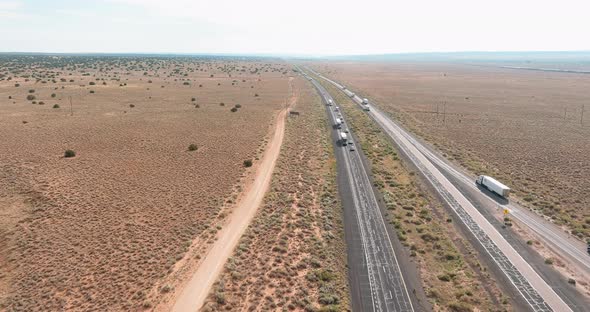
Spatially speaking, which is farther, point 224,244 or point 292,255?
point 224,244

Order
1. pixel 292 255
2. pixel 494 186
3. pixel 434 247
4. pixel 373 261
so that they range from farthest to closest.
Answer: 1. pixel 494 186
2. pixel 434 247
3. pixel 292 255
4. pixel 373 261

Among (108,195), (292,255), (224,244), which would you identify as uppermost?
(108,195)

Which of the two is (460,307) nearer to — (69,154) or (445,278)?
(445,278)

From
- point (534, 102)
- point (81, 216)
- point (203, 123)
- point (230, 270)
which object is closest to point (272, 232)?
point (230, 270)

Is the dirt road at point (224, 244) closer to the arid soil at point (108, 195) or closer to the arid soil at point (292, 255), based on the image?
the arid soil at point (292, 255)

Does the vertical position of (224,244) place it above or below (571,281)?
above

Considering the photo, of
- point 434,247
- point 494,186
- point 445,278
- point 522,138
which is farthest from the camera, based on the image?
point 522,138

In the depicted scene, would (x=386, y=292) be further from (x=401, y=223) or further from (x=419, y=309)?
(x=401, y=223)

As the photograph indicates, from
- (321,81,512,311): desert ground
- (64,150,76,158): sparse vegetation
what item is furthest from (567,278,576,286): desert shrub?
(64,150,76,158): sparse vegetation

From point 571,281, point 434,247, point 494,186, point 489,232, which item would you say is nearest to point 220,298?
point 434,247
